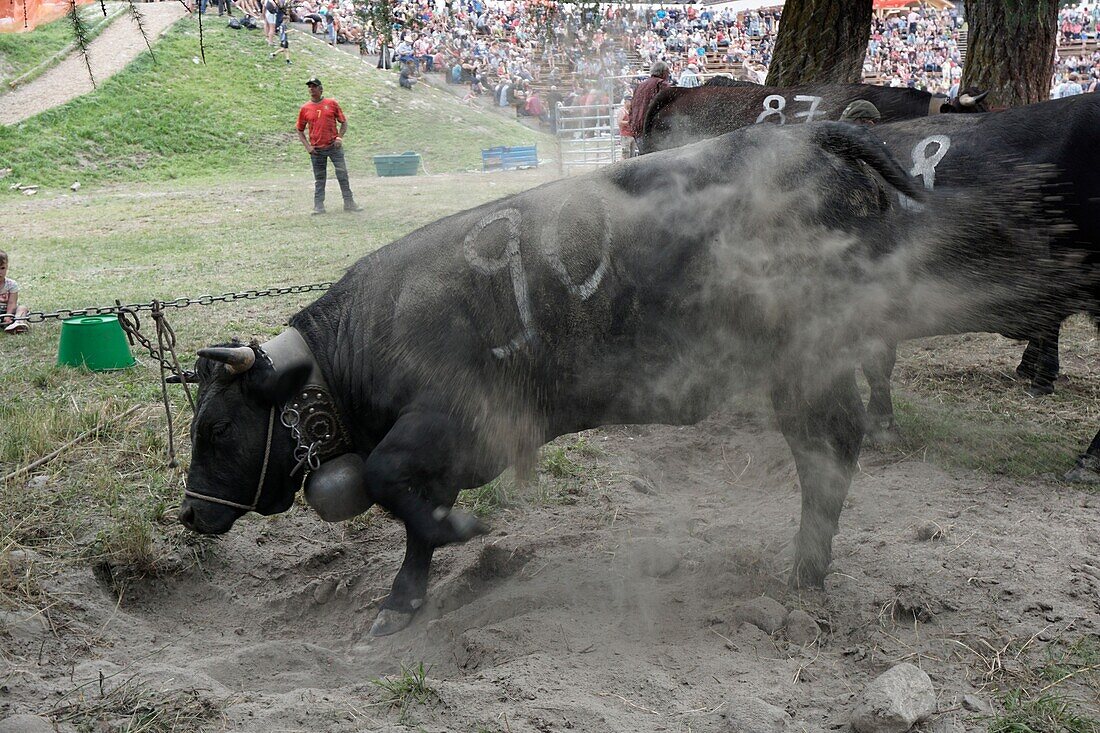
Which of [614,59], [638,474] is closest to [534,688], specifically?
[638,474]

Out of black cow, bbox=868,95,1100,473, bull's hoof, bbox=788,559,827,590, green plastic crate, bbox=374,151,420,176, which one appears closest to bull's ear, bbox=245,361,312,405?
bull's hoof, bbox=788,559,827,590

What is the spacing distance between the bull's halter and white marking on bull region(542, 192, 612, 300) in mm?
1083

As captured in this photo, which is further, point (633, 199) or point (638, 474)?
point (638, 474)

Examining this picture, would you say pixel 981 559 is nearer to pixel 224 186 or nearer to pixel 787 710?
pixel 787 710

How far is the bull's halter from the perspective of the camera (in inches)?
150

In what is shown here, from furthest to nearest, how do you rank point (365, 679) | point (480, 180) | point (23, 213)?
1. point (480, 180)
2. point (23, 213)
3. point (365, 679)

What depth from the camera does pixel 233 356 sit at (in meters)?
3.59

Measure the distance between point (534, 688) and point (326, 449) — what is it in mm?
1391

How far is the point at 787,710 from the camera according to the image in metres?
3.02

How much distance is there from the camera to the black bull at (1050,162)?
4.96 metres

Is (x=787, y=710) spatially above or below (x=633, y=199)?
below

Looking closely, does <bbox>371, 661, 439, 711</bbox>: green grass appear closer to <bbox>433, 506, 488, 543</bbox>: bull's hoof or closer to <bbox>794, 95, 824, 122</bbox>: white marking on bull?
<bbox>433, 506, 488, 543</bbox>: bull's hoof

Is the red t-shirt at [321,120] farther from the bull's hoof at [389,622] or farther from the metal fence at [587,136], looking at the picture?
the bull's hoof at [389,622]

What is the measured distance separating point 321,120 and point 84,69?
44.5ft
